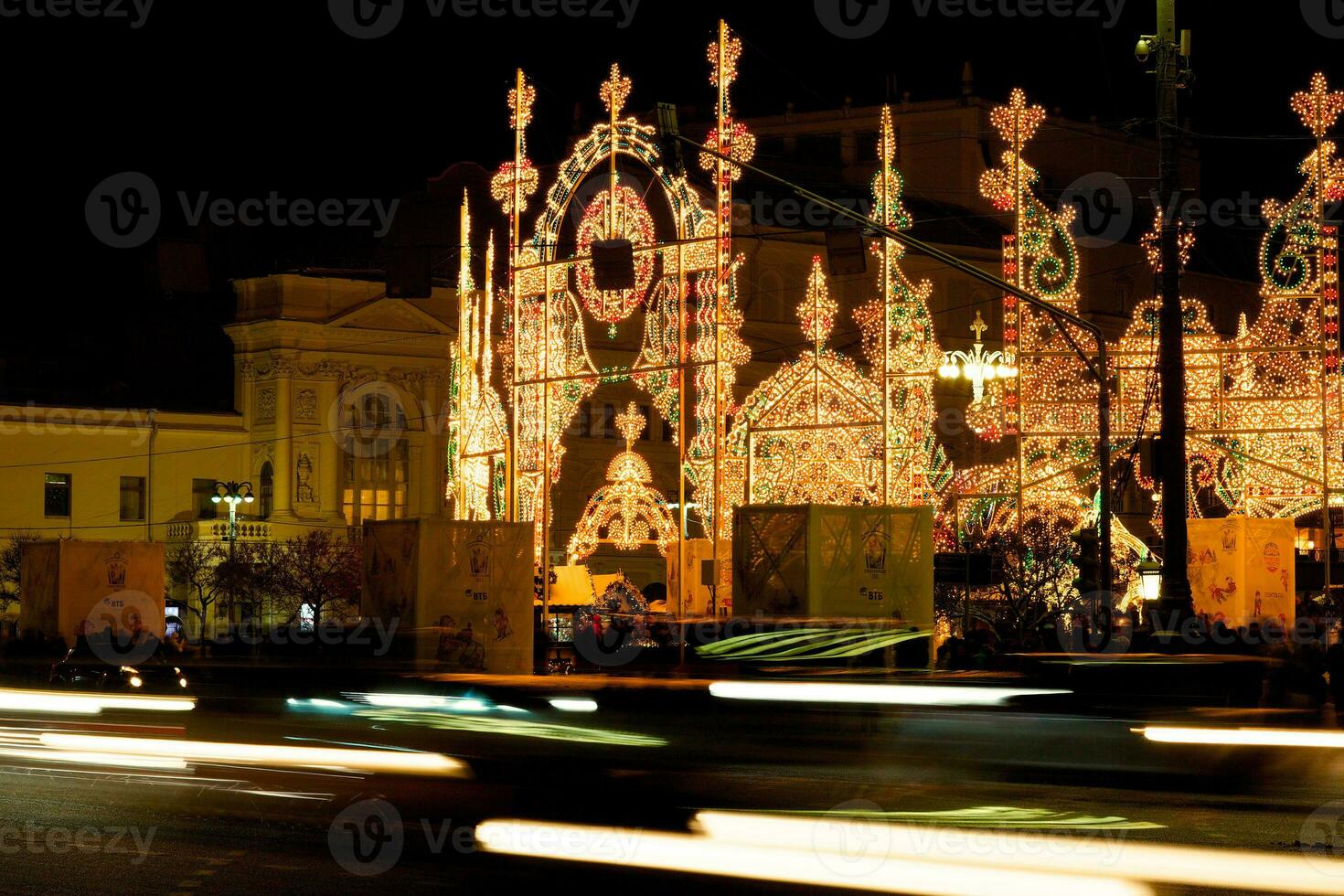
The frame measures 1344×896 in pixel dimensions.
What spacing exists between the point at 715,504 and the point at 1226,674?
18228 mm

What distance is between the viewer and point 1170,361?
1847 centimetres

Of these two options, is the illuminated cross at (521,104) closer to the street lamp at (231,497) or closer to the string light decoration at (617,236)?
the string light decoration at (617,236)

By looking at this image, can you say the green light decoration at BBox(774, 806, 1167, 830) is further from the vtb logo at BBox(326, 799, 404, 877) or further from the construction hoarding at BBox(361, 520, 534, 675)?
the construction hoarding at BBox(361, 520, 534, 675)

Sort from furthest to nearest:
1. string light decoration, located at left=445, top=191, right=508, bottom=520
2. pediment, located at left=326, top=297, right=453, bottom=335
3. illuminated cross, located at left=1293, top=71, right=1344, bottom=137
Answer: pediment, located at left=326, top=297, right=453, bottom=335, string light decoration, located at left=445, top=191, right=508, bottom=520, illuminated cross, located at left=1293, top=71, right=1344, bottom=137

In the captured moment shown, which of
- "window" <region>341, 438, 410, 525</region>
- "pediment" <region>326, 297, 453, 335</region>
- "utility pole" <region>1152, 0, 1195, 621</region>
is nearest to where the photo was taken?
"utility pole" <region>1152, 0, 1195, 621</region>

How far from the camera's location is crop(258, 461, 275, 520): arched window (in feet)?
191

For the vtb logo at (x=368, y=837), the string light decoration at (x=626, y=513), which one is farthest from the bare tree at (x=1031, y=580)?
the vtb logo at (x=368, y=837)

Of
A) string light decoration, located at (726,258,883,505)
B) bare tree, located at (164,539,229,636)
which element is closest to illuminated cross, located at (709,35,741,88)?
string light decoration, located at (726,258,883,505)

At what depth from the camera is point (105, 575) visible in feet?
106

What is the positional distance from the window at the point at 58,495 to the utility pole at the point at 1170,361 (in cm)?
4402

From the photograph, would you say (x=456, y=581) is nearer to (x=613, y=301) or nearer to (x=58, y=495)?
(x=613, y=301)

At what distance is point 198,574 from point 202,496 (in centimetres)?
454

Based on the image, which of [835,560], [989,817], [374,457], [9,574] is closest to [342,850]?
[989,817]

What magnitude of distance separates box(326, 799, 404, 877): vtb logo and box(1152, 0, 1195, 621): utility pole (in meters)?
9.30
